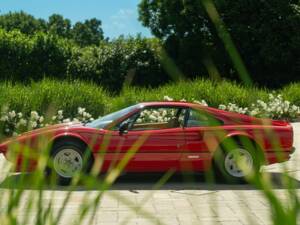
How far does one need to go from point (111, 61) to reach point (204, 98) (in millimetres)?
17937

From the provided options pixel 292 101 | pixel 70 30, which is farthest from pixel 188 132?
pixel 70 30

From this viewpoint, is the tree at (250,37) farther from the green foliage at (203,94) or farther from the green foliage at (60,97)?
the green foliage at (60,97)

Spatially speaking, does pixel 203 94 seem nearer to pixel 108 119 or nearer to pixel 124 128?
pixel 108 119

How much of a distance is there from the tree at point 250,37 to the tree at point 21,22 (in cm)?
5460

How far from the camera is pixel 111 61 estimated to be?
1427 inches

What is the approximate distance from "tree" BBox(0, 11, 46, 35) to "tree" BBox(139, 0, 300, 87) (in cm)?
5460

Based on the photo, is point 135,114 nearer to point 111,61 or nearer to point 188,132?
point 188,132

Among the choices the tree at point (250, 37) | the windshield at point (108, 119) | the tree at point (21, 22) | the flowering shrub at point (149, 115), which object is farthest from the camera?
the tree at point (21, 22)

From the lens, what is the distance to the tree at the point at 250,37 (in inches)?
1361

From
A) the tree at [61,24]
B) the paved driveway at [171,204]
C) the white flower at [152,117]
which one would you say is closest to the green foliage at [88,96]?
the white flower at [152,117]

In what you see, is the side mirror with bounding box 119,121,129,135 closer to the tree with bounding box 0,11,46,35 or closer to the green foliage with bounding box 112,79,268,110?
the green foliage with bounding box 112,79,268,110

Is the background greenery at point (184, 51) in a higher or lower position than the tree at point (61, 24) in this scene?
lower

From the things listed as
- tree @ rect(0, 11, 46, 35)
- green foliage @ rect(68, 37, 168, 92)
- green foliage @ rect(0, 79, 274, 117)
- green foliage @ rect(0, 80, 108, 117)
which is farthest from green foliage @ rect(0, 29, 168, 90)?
tree @ rect(0, 11, 46, 35)

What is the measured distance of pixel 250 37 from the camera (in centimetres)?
3584
